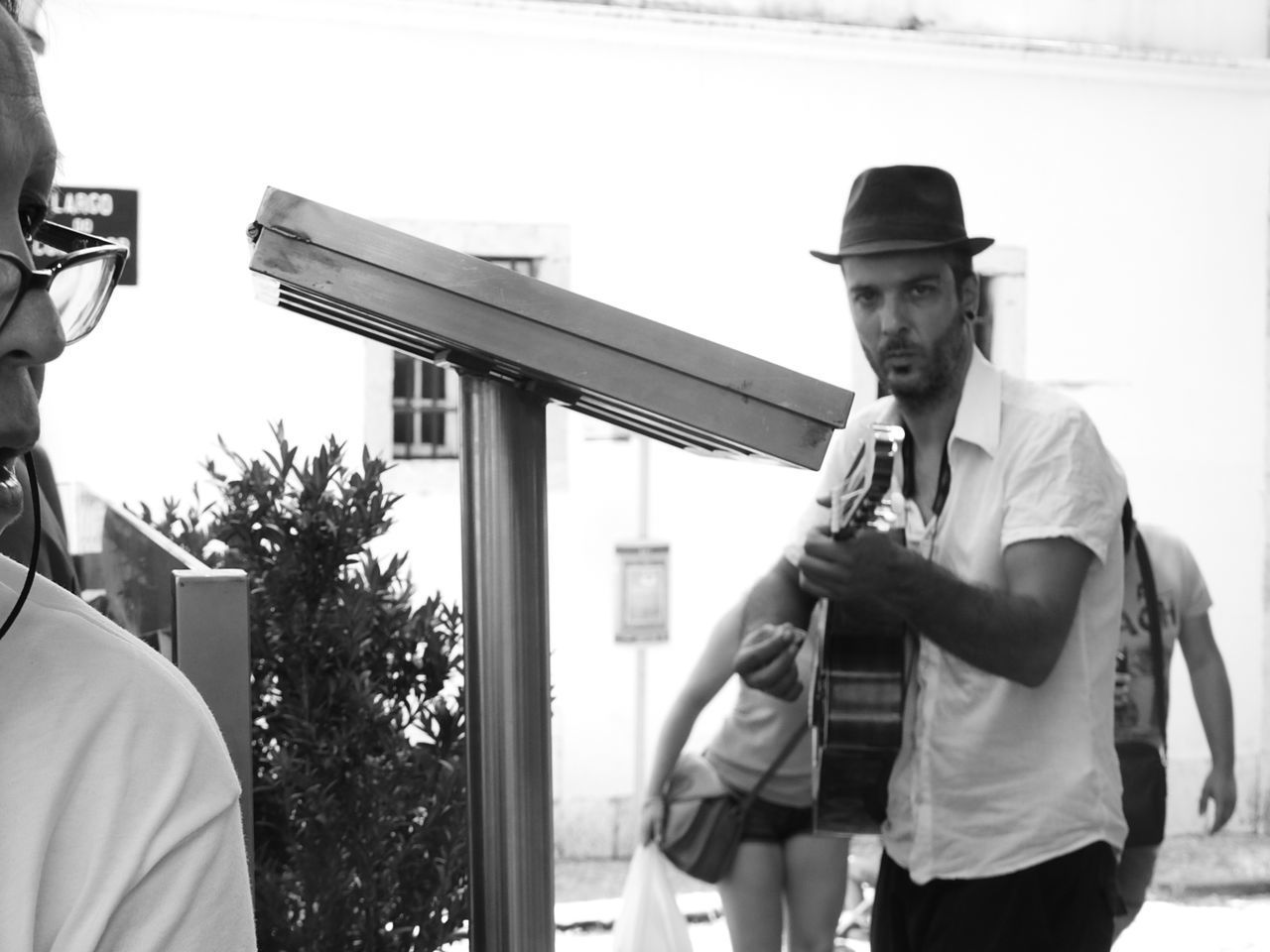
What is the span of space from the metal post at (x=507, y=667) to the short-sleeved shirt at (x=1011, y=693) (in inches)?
56.4

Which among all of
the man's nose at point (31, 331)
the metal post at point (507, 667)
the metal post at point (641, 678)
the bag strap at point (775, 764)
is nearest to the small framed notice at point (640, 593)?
the metal post at point (641, 678)

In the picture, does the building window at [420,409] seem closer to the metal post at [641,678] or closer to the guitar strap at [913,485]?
the metal post at [641,678]

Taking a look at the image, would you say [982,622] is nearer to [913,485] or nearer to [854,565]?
[854,565]

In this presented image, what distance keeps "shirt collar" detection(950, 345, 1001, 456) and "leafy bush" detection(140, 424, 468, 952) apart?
113cm

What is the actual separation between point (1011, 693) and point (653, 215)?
624 centimetres

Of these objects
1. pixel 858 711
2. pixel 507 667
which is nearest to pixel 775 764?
pixel 858 711

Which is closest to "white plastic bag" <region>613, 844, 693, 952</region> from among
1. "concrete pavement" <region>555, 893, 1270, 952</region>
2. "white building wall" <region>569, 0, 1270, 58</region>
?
"concrete pavement" <region>555, 893, 1270, 952</region>

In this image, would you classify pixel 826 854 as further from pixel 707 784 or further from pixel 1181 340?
pixel 1181 340

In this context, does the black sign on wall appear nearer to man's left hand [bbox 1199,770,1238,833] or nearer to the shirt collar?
man's left hand [bbox 1199,770,1238,833]

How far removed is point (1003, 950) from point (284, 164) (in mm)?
6502

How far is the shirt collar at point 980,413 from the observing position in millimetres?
2781

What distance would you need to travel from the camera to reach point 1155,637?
4.02m

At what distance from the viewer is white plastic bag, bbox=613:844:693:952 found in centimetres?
399

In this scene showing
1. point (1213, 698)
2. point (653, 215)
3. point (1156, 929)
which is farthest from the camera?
point (653, 215)
